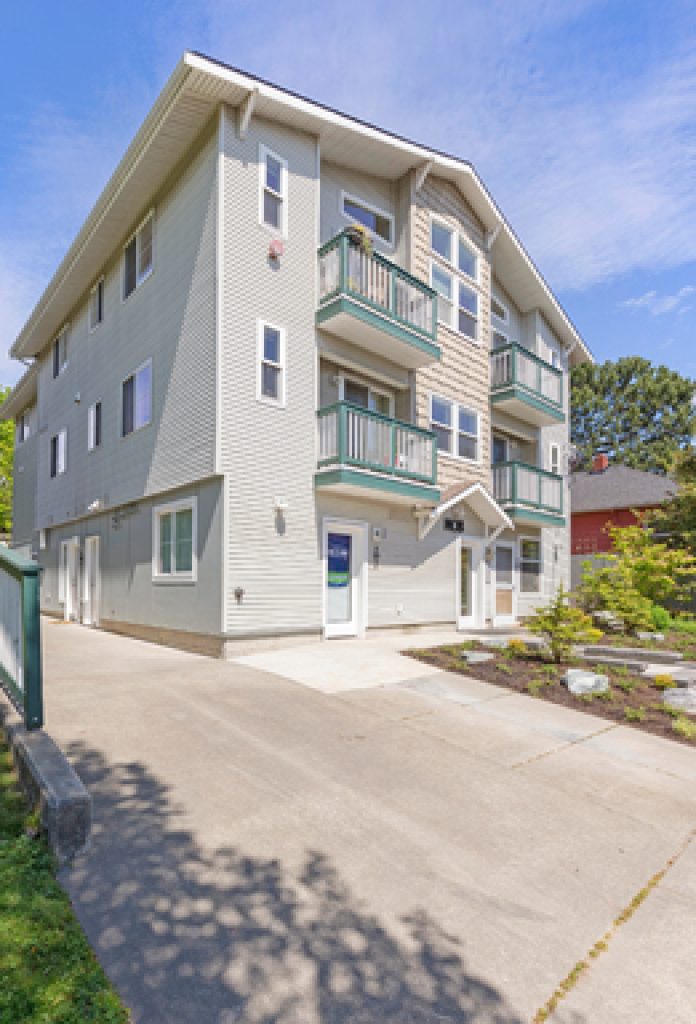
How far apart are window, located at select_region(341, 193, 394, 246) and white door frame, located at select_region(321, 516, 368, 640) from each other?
6533 millimetres

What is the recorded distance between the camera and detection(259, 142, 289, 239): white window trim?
9.91 meters

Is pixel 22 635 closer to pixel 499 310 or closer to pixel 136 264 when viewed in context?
pixel 136 264

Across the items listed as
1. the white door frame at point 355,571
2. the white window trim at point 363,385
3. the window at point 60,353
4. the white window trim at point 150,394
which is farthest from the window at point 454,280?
the window at point 60,353

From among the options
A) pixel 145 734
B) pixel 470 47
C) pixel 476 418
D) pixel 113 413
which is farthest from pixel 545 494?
Result: pixel 145 734

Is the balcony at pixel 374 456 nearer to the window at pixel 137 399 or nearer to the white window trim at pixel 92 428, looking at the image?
the window at pixel 137 399

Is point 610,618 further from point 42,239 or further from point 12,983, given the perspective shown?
point 42,239

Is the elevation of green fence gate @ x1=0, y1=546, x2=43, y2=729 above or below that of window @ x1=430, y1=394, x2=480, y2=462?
below

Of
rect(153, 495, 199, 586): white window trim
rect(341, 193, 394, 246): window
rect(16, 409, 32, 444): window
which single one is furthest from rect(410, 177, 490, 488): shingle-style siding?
rect(16, 409, 32, 444): window

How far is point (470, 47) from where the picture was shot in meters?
9.23

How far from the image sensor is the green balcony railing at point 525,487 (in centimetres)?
1499

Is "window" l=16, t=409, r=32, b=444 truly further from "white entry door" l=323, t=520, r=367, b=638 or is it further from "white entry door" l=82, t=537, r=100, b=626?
"white entry door" l=323, t=520, r=367, b=638

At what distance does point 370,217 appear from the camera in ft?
41.6

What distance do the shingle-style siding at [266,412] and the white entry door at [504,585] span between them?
6582 millimetres

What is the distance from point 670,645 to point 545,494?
576 centimetres
